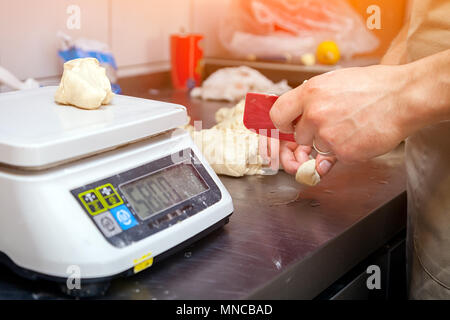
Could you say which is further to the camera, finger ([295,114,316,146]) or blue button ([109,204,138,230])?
finger ([295,114,316,146])

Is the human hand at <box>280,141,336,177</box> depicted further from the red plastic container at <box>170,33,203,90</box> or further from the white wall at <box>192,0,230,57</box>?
the white wall at <box>192,0,230,57</box>

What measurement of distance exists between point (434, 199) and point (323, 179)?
229 millimetres

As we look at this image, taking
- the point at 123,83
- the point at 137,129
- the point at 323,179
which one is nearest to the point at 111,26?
the point at 123,83

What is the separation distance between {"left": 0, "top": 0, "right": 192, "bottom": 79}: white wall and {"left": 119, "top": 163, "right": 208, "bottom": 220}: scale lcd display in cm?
92

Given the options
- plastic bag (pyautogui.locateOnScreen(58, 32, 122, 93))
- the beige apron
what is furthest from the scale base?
plastic bag (pyautogui.locateOnScreen(58, 32, 122, 93))

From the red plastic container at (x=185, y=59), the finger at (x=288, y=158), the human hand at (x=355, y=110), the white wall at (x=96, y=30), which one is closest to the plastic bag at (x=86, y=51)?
the white wall at (x=96, y=30)

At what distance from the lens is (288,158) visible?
1.09 meters

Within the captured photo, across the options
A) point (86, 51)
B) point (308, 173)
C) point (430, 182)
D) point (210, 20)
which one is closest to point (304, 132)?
point (308, 173)

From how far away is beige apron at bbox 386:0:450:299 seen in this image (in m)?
0.95

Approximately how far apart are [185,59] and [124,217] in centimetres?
144

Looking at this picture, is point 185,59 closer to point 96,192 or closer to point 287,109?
point 287,109

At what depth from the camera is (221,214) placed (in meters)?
0.81
